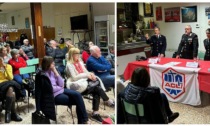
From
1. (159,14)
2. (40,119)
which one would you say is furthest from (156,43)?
(40,119)

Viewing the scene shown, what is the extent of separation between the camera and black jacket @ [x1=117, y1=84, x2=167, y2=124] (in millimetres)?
1803

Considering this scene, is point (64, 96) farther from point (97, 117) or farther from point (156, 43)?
point (156, 43)

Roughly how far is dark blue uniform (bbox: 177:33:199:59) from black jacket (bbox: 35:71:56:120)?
2228mm

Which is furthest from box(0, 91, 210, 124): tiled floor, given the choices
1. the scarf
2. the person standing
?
the person standing

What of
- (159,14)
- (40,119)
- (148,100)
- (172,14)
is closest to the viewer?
(148,100)

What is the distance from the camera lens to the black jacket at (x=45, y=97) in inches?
92.4

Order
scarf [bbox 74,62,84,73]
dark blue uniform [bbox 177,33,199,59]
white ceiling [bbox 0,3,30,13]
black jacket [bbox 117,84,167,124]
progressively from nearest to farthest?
black jacket [bbox 117,84,167,124], white ceiling [bbox 0,3,30,13], scarf [bbox 74,62,84,73], dark blue uniform [bbox 177,33,199,59]

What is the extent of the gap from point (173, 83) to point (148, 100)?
1334 millimetres

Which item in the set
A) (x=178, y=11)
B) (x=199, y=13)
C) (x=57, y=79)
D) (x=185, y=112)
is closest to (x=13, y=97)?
(x=57, y=79)

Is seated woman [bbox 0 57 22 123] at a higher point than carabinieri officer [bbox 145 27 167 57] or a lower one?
lower

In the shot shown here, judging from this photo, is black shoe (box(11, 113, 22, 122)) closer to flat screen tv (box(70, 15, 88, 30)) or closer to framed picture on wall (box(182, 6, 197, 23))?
flat screen tv (box(70, 15, 88, 30))

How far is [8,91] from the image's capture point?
8.70 feet

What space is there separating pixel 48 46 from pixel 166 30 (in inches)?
79.1

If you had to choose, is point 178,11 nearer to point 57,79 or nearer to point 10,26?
point 57,79
